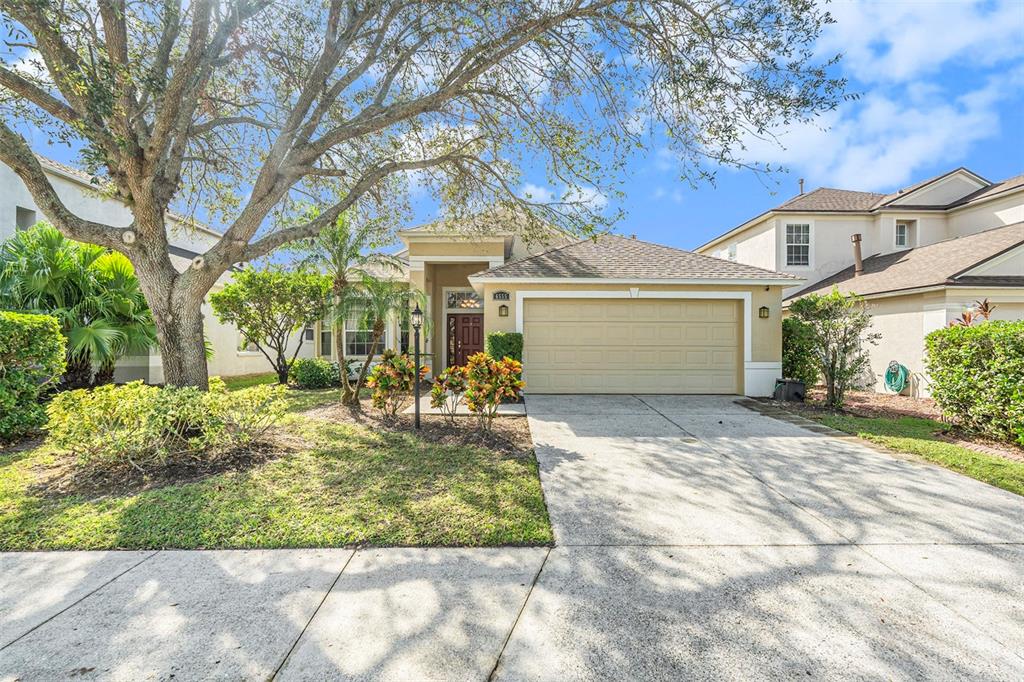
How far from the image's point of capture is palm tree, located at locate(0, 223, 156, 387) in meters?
7.95

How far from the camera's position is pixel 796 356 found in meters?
10.4

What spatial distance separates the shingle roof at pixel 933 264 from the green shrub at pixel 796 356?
151cm

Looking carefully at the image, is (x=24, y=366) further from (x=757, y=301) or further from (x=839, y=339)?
(x=839, y=339)

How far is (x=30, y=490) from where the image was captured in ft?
13.9

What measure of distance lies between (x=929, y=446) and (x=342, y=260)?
10.1 metres

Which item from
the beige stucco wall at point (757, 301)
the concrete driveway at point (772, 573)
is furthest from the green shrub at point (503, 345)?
the concrete driveway at point (772, 573)

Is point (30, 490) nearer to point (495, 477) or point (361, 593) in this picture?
point (361, 593)

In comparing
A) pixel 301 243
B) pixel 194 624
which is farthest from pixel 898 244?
pixel 194 624

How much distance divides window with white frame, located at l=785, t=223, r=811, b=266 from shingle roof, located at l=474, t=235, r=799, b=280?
6.40 metres

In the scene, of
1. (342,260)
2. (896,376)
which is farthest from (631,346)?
(896,376)

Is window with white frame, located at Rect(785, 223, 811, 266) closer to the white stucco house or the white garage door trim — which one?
the white garage door trim

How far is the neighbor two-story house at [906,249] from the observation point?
10.4 m

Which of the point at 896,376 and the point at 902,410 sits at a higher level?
the point at 896,376

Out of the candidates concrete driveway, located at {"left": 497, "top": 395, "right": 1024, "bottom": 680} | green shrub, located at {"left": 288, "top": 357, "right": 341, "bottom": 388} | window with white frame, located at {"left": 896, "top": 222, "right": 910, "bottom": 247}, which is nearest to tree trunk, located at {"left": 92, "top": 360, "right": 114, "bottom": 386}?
green shrub, located at {"left": 288, "top": 357, "right": 341, "bottom": 388}
